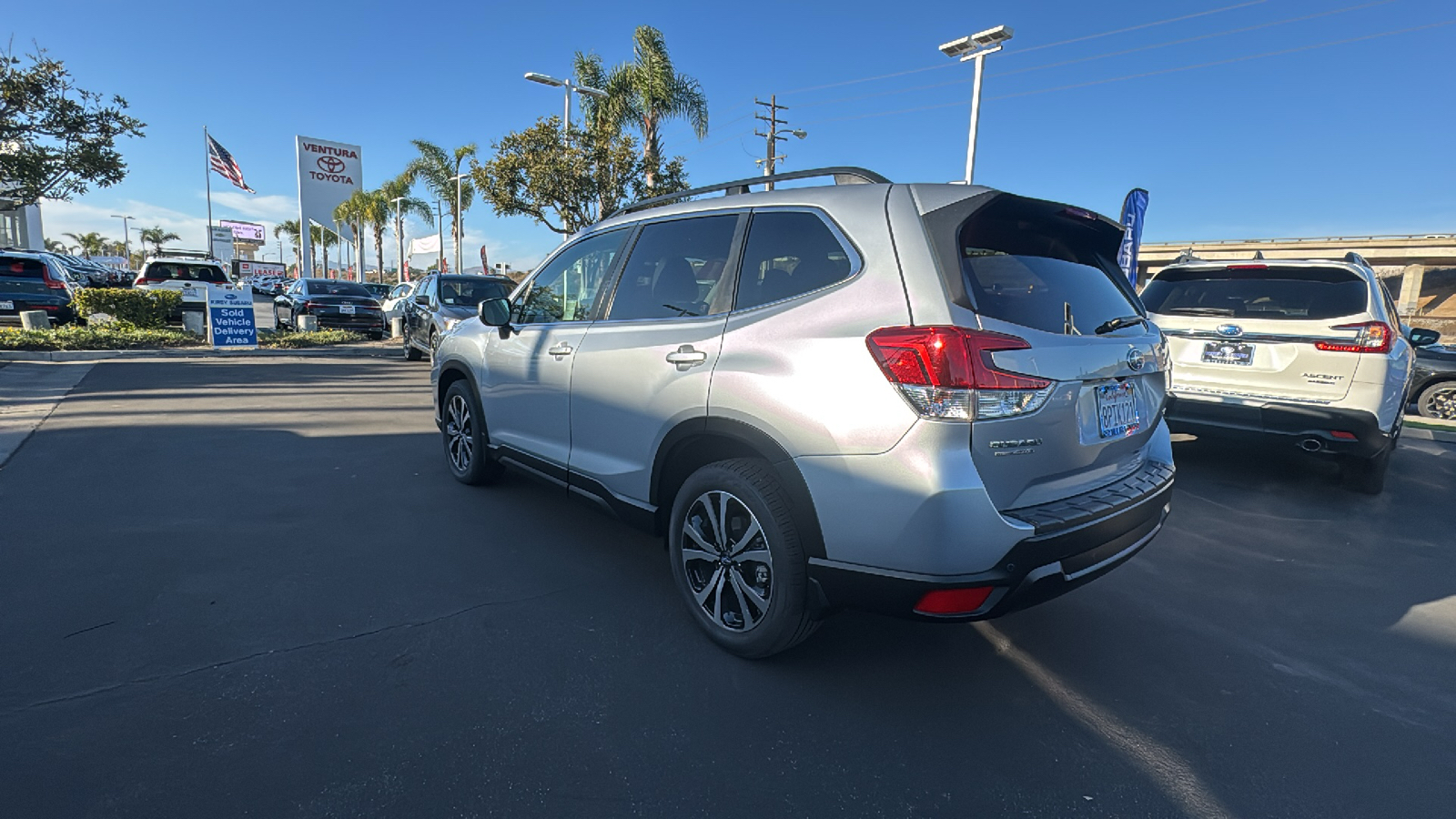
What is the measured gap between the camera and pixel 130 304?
14.5 meters

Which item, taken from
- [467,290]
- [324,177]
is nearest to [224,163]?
[324,177]

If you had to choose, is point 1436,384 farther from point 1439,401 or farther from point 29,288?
point 29,288

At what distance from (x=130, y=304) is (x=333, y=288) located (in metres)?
4.80

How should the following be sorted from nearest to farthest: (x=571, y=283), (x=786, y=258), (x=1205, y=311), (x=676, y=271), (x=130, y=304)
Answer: (x=786, y=258) < (x=676, y=271) < (x=571, y=283) < (x=1205, y=311) < (x=130, y=304)

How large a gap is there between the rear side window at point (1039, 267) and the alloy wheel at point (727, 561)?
1.19 m

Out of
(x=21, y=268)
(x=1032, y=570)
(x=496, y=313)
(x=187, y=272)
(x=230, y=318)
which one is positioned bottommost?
(x=1032, y=570)

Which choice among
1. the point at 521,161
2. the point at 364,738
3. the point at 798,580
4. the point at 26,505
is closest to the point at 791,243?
the point at 798,580

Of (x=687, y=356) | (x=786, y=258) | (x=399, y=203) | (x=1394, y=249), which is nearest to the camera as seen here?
(x=786, y=258)

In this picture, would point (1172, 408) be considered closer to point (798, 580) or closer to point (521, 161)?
point (798, 580)

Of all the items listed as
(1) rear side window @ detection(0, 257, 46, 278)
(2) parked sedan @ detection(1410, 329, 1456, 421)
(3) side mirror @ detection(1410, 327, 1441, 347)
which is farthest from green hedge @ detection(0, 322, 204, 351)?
(2) parked sedan @ detection(1410, 329, 1456, 421)

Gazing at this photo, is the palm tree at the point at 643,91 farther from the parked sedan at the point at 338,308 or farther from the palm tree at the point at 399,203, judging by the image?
the palm tree at the point at 399,203

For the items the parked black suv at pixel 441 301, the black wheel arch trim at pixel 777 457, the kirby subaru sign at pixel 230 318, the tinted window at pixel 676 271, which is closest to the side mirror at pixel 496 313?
the tinted window at pixel 676 271

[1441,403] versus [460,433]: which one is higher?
[1441,403]

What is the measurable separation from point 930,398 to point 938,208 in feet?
2.40
